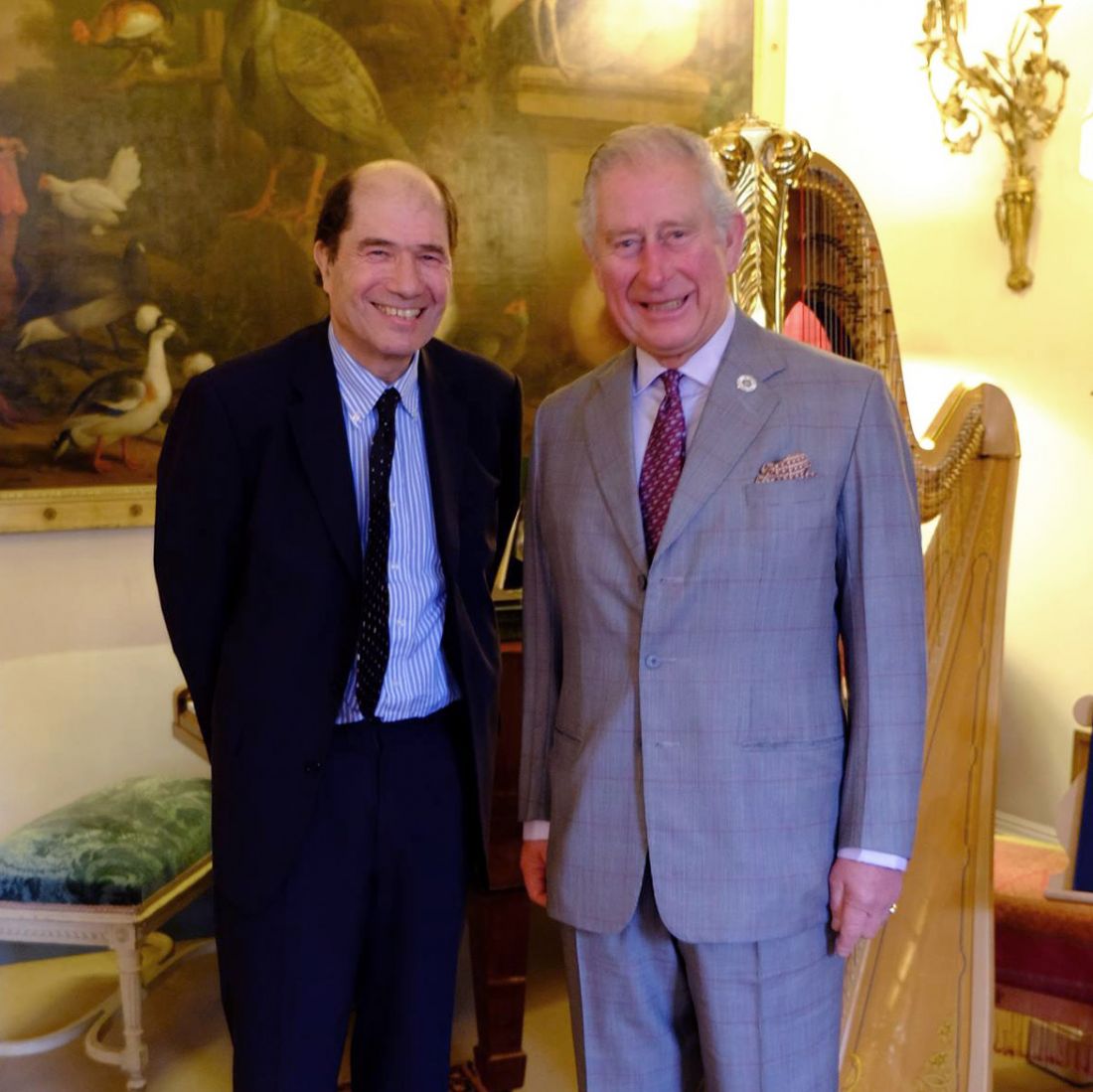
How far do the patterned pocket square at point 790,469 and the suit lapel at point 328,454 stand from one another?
2.04 feet

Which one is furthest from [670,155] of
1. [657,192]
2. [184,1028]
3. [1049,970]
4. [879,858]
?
[184,1028]

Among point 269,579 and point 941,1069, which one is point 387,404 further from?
point 941,1069

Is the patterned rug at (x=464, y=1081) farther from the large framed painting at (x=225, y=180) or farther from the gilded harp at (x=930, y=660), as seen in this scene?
the large framed painting at (x=225, y=180)

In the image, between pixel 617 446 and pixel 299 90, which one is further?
pixel 299 90

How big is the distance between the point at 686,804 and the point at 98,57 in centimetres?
274

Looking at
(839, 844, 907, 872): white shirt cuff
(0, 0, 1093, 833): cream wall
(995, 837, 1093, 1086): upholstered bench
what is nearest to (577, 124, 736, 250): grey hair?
(839, 844, 907, 872): white shirt cuff

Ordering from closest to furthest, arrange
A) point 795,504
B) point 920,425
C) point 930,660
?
point 795,504 → point 930,660 → point 920,425

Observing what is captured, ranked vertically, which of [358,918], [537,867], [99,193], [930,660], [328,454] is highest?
[99,193]

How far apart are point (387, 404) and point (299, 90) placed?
6.73 ft

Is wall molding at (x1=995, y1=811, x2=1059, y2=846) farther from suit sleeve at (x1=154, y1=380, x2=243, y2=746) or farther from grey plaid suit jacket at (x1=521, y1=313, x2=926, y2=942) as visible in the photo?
suit sleeve at (x1=154, y1=380, x2=243, y2=746)

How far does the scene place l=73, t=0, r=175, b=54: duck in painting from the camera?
10.8 ft

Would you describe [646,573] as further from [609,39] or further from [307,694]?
[609,39]

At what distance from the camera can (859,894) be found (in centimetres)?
156

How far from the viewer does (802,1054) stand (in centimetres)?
159
